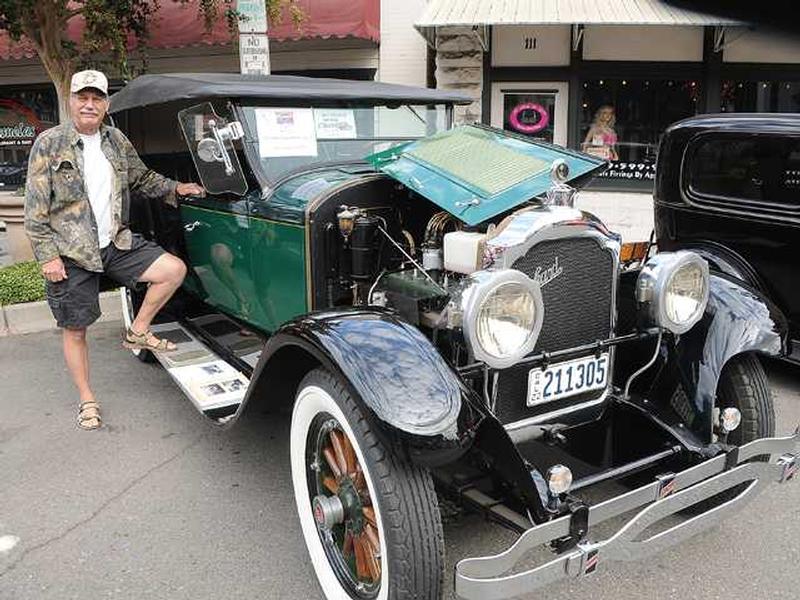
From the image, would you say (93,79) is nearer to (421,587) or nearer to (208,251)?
(208,251)

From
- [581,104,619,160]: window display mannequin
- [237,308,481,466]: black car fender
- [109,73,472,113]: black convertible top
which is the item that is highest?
[109,73,472,113]: black convertible top

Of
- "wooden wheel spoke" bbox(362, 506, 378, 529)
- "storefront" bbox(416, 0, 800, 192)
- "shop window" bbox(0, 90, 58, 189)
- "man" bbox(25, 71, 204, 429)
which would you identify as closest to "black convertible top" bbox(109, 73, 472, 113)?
"man" bbox(25, 71, 204, 429)

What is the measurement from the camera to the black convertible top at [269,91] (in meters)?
3.32

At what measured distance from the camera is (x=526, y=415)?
256cm

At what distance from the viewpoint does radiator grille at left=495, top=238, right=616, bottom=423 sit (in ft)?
8.08

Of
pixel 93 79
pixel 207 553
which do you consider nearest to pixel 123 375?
pixel 93 79

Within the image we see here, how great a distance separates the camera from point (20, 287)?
583 centimetres

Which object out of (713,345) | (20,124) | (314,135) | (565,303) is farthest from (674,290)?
(20,124)

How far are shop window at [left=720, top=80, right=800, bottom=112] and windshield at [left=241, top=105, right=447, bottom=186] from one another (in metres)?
6.60

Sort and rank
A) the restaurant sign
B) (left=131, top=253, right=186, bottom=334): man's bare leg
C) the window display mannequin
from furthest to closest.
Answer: the restaurant sign, the window display mannequin, (left=131, top=253, right=186, bottom=334): man's bare leg

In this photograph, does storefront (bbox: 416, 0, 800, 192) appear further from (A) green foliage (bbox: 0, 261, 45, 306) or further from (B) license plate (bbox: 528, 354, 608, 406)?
(B) license plate (bbox: 528, 354, 608, 406)

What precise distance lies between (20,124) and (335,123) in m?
10.9

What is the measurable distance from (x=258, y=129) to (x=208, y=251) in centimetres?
90

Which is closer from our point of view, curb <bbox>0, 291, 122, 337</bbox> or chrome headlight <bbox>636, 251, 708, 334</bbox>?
chrome headlight <bbox>636, 251, 708, 334</bbox>
